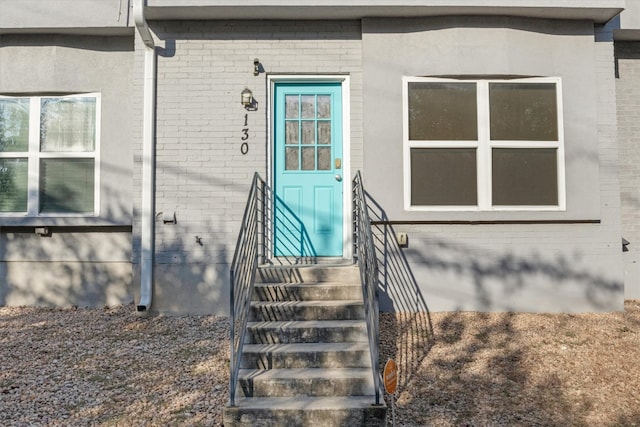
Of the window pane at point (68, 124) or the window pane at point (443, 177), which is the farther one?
the window pane at point (68, 124)

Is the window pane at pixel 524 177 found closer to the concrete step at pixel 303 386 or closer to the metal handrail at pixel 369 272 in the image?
the metal handrail at pixel 369 272

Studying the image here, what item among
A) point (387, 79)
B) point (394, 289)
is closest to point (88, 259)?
point (394, 289)

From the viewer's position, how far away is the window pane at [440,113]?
5598mm

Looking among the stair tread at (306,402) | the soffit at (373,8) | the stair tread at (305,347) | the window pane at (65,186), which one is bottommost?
the stair tread at (306,402)

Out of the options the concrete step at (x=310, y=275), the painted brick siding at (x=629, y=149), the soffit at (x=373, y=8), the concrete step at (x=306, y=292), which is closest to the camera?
the concrete step at (x=306, y=292)

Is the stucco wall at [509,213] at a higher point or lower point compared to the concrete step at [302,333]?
higher

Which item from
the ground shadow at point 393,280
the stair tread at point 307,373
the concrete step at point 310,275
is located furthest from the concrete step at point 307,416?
the ground shadow at point 393,280

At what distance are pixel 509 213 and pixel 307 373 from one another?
10.5 ft

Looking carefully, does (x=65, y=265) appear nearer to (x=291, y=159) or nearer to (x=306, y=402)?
(x=291, y=159)

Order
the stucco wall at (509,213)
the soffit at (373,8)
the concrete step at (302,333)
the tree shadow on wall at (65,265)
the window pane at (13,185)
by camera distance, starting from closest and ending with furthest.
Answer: the concrete step at (302,333), the soffit at (373,8), the stucco wall at (509,213), the tree shadow on wall at (65,265), the window pane at (13,185)

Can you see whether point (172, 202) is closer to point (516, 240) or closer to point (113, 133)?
point (113, 133)

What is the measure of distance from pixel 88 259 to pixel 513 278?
17.4ft

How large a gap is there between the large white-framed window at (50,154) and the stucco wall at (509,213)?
359 centimetres

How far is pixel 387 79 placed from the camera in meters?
5.57
